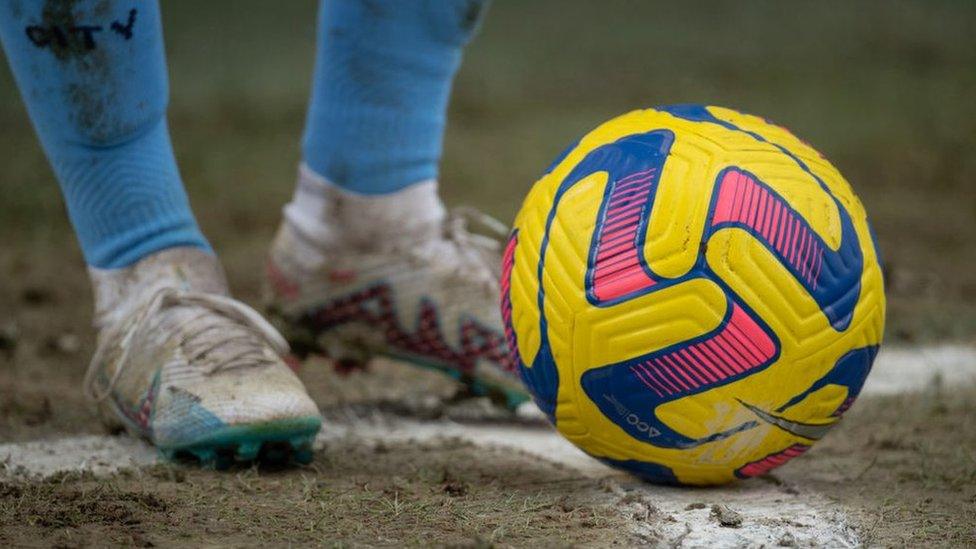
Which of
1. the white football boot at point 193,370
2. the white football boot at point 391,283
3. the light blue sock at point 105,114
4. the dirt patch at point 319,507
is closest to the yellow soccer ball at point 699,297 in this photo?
the dirt patch at point 319,507

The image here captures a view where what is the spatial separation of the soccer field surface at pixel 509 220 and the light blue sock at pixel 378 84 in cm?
A: 51

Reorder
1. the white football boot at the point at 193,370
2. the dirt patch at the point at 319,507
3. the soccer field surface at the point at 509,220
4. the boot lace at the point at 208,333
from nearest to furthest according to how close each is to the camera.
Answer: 1. the dirt patch at the point at 319,507
2. the soccer field surface at the point at 509,220
3. the white football boot at the point at 193,370
4. the boot lace at the point at 208,333

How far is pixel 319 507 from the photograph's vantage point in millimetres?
1804

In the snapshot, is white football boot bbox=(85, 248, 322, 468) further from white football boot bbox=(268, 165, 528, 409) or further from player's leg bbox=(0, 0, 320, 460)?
white football boot bbox=(268, 165, 528, 409)

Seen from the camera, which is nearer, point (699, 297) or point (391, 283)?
point (699, 297)

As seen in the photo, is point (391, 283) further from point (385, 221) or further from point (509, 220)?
point (509, 220)

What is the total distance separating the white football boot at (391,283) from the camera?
2553 mm

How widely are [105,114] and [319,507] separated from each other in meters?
0.78

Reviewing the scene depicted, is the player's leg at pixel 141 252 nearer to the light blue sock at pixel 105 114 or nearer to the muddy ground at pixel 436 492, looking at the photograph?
the light blue sock at pixel 105 114

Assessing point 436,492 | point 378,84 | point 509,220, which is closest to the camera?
point 436,492

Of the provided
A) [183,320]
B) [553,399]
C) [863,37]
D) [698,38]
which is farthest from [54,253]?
[863,37]

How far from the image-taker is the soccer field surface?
70.1 inches

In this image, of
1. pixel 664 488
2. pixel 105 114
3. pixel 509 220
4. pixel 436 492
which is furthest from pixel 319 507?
pixel 509 220

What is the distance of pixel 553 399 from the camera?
1.96 m
